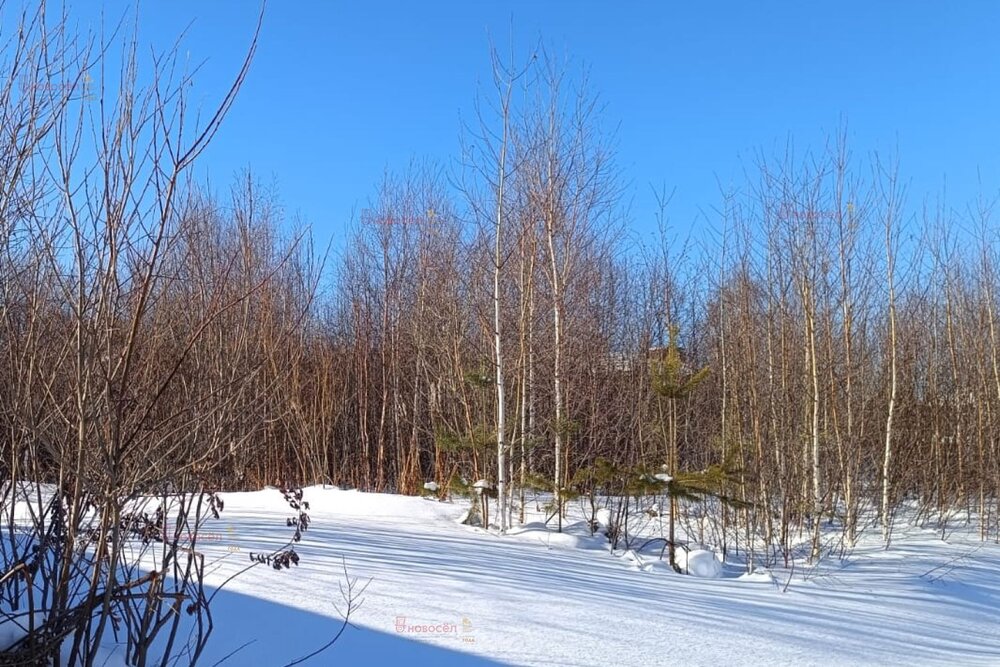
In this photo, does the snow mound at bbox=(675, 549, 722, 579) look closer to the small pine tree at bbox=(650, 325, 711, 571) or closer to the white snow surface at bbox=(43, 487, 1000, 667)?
the white snow surface at bbox=(43, 487, 1000, 667)

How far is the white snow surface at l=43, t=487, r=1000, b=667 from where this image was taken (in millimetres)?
3629

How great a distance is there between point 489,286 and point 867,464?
551 centimetres

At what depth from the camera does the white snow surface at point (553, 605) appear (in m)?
3.63

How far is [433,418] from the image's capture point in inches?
426

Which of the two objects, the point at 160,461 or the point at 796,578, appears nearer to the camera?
the point at 160,461

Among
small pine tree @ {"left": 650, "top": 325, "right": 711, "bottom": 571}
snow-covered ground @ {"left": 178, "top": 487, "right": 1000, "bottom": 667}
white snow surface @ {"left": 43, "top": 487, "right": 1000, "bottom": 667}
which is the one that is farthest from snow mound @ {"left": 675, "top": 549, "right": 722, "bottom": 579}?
snow-covered ground @ {"left": 178, "top": 487, "right": 1000, "bottom": 667}

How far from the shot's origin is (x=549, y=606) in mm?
4398

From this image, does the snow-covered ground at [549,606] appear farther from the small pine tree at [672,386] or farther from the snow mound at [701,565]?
the small pine tree at [672,386]

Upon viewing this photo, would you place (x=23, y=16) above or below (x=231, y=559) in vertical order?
above

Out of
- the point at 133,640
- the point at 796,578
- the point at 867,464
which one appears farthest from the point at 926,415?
the point at 133,640

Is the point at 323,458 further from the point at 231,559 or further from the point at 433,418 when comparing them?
the point at 231,559

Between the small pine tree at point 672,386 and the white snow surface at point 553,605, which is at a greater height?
the small pine tree at point 672,386

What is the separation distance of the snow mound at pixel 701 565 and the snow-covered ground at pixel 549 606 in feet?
0.78

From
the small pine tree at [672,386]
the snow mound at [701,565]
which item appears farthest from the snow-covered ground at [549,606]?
the small pine tree at [672,386]
